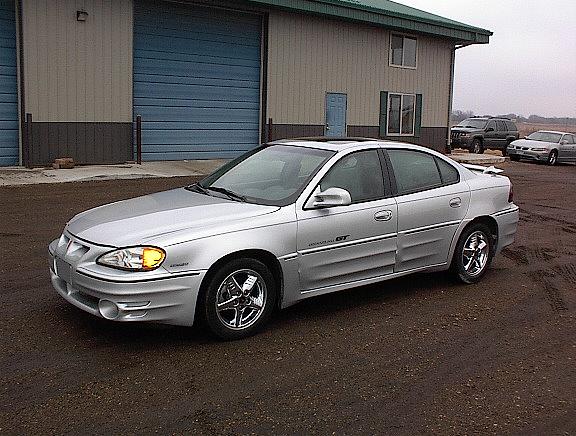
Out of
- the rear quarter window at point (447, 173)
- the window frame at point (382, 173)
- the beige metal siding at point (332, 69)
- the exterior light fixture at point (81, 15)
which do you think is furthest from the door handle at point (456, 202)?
the beige metal siding at point (332, 69)

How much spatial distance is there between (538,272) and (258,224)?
393cm

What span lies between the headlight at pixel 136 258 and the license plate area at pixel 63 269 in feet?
1.34

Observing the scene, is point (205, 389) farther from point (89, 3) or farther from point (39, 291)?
point (89, 3)

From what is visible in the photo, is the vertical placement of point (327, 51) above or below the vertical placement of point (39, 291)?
above

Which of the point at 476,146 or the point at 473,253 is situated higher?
the point at 476,146

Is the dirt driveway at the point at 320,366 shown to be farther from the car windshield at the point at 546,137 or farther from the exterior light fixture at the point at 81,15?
the car windshield at the point at 546,137

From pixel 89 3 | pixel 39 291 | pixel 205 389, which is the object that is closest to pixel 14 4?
pixel 89 3

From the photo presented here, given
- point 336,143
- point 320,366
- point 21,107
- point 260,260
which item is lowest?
point 320,366

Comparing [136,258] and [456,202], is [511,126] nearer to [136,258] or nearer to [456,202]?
[456,202]

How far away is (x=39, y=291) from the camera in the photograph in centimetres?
629

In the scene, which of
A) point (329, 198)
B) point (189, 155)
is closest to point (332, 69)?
point (189, 155)

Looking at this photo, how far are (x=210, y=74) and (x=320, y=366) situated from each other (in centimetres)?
1655

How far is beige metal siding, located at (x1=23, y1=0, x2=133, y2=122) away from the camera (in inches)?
658

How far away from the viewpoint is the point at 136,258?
4.82 meters
